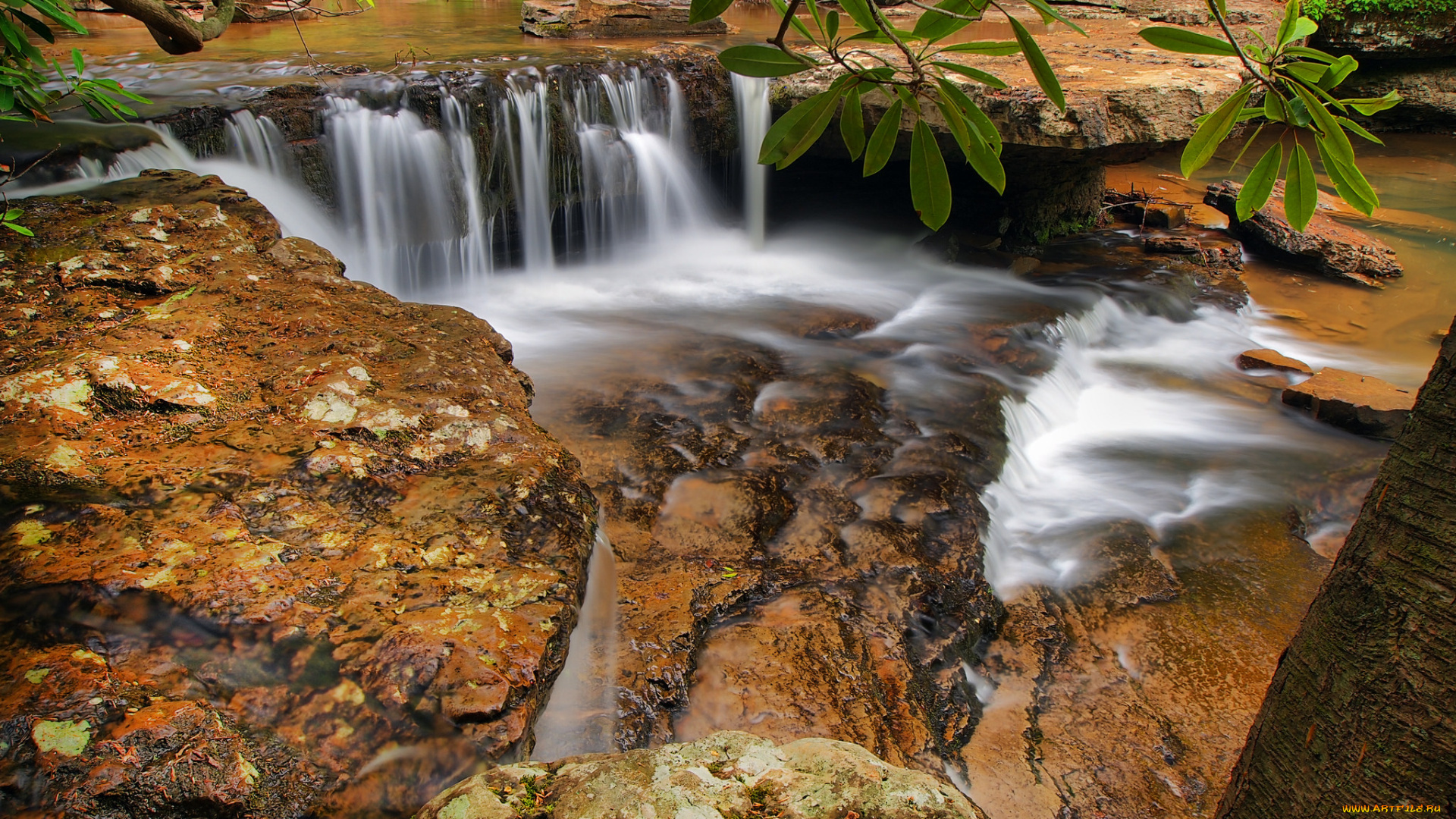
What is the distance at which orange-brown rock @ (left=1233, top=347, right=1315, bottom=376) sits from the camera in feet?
18.9

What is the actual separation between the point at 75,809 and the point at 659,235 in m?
6.65

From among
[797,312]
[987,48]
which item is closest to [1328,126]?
[987,48]

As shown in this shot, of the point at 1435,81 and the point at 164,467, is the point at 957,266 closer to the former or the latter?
the point at 164,467

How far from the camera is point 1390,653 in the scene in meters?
0.96

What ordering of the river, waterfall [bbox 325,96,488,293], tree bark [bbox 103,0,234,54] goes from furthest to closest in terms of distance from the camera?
waterfall [bbox 325,96,488,293]
tree bark [bbox 103,0,234,54]
the river

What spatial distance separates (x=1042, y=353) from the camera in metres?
5.59

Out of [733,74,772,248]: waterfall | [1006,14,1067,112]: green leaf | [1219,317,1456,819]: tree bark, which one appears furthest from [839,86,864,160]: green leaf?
[733,74,772,248]: waterfall

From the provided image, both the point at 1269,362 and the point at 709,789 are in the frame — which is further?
the point at 1269,362

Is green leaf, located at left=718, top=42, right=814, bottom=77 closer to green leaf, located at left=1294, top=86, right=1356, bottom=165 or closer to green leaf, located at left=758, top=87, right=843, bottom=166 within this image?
green leaf, located at left=758, top=87, right=843, bottom=166

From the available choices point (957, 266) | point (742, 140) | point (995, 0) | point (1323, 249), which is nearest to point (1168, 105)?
point (957, 266)

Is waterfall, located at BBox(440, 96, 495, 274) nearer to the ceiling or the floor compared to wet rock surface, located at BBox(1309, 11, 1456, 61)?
nearer to the floor

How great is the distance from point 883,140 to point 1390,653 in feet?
2.82

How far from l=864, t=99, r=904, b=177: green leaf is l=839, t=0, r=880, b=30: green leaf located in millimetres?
102

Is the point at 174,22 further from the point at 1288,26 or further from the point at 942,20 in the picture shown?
the point at 1288,26
